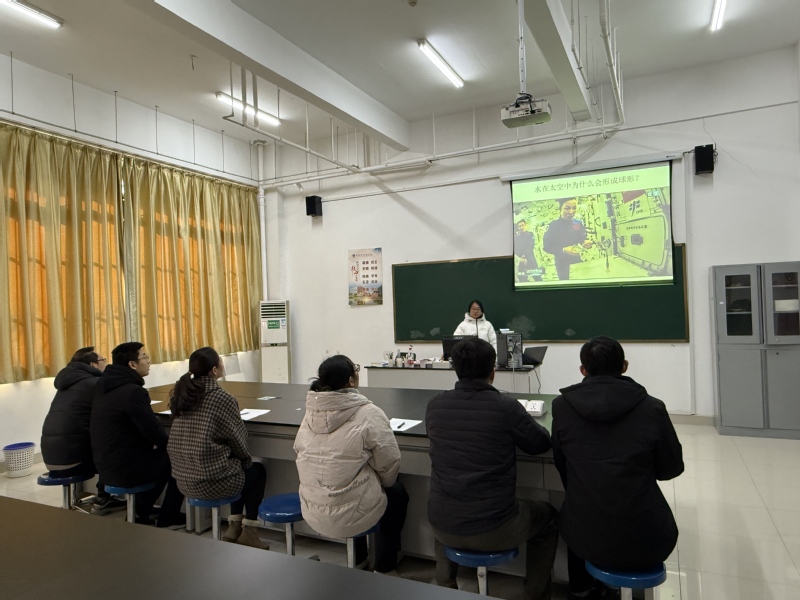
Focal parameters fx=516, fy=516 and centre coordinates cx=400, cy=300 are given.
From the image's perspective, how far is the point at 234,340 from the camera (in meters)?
7.56

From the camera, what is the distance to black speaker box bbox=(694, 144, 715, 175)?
5.57m

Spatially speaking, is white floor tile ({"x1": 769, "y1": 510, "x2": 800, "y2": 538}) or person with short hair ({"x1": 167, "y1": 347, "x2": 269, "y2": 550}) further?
white floor tile ({"x1": 769, "y1": 510, "x2": 800, "y2": 538})

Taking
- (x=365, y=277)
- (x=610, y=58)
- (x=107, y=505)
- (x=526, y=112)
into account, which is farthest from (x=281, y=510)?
(x=365, y=277)

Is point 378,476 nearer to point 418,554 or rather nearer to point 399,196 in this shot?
point 418,554

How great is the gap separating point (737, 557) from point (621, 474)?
1.61 meters

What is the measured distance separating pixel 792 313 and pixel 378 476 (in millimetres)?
4883

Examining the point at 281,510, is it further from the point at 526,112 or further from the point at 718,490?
the point at 718,490

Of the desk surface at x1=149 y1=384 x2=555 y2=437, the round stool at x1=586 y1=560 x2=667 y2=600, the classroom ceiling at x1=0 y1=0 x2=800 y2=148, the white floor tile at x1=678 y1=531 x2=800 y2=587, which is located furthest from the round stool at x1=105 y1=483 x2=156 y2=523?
the classroom ceiling at x1=0 y1=0 x2=800 y2=148

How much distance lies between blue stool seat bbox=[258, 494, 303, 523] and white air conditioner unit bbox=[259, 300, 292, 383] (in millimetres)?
5228

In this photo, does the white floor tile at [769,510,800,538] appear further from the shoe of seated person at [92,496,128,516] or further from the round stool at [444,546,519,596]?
the shoe of seated person at [92,496,128,516]

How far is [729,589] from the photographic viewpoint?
8.25ft

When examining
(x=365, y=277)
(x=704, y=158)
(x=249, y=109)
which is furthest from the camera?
(x=365, y=277)

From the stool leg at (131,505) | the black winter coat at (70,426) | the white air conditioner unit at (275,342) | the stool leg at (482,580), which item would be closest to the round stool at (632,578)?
the stool leg at (482,580)

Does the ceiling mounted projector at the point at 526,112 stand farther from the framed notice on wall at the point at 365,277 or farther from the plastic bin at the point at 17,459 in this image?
the plastic bin at the point at 17,459
